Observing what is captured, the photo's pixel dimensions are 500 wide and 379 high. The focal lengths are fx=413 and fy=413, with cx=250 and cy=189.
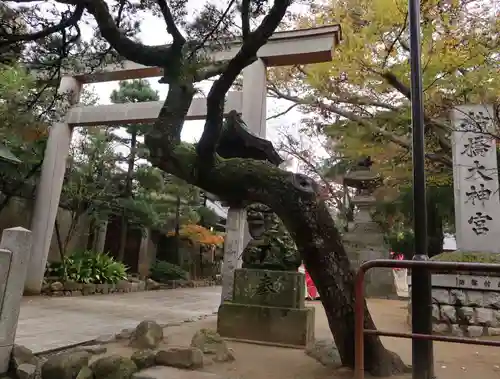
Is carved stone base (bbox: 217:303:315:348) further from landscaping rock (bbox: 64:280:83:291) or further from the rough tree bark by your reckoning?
landscaping rock (bbox: 64:280:83:291)

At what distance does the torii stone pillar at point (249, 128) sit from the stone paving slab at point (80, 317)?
1285mm

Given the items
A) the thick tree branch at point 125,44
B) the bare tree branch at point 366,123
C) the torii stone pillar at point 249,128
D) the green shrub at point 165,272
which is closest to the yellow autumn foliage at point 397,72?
the bare tree branch at point 366,123

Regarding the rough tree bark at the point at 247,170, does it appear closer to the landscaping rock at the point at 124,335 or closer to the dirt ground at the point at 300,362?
the dirt ground at the point at 300,362

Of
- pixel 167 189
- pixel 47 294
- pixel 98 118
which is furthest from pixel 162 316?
pixel 167 189

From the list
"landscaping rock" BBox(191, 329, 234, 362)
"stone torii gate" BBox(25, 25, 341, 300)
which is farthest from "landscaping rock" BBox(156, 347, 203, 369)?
"stone torii gate" BBox(25, 25, 341, 300)

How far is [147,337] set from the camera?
479 centimetres

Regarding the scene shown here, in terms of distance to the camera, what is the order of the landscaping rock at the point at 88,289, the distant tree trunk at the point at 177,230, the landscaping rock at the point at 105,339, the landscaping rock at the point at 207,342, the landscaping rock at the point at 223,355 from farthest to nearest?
the distant tree trunk at the point at 177,230, the landscaping rock at the point at 88,289, the landscaping rock at the point at 105,339, the landscaping rock at the point at 207,342, the landscaping rock at the point at 223,355

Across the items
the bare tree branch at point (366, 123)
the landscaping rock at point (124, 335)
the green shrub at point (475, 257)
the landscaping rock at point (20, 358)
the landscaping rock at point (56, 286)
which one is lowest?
the landscaping rock at point (20, 358)

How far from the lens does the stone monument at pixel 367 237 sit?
43.1 ft

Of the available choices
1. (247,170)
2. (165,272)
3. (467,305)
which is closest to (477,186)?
(467,305)

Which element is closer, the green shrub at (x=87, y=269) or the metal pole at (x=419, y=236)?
the metal pole at (x=419, y=236)

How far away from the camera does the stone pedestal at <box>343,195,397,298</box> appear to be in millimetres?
13109

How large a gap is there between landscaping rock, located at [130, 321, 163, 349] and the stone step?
107 centimetres

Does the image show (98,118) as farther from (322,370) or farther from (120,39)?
(322,370)
